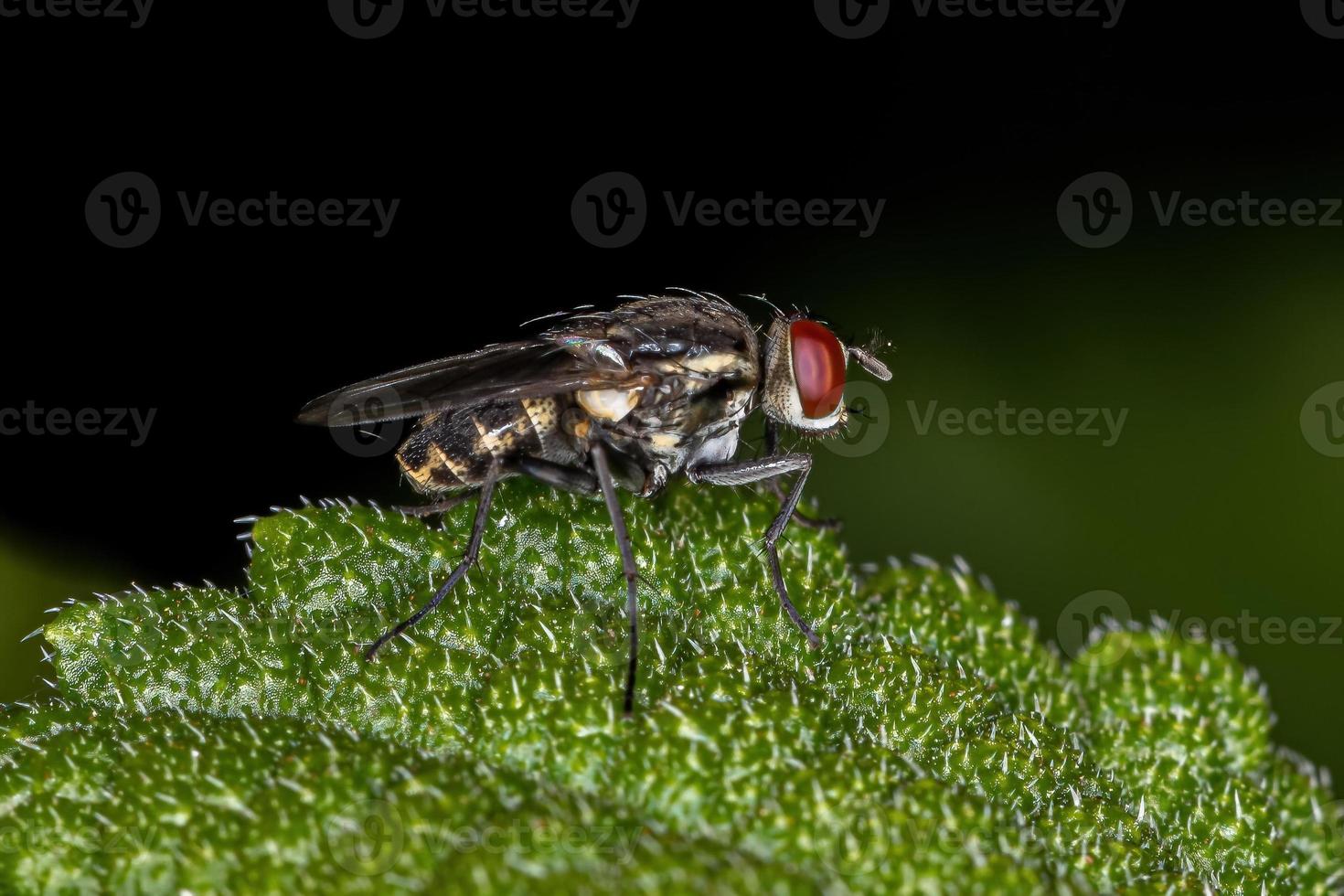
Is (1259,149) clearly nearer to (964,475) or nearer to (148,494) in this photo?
(964,475)

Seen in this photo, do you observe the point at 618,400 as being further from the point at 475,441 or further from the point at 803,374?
the point at 803,374

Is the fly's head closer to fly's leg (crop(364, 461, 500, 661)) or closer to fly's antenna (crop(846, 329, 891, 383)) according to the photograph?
fly's antenna (crop(846, 329, 891, 383))

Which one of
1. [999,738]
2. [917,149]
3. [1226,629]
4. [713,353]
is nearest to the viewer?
[999,738]

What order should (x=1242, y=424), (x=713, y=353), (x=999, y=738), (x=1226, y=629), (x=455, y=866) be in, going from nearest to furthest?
(x=455, y=866)
(x=999, y=738)
(x=713, y=353)
(x=1226, y=629)
(x=1242, y=424)

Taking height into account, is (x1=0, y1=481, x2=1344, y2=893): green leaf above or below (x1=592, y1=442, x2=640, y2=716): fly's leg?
below

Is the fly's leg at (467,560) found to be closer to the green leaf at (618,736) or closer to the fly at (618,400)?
the green leaf at (618,736)

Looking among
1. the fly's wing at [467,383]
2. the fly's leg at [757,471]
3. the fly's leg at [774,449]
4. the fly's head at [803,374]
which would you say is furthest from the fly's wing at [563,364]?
the fly's leg at [757,471]

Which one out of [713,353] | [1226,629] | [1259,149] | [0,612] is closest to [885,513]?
[1226,629]

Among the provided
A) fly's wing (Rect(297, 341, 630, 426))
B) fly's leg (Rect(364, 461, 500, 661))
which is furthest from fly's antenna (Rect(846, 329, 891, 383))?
fly's leg (Rect(364, 461, 500, 661))
